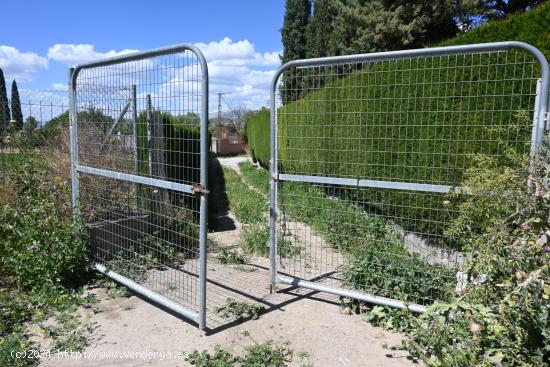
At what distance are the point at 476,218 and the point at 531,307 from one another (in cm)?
126

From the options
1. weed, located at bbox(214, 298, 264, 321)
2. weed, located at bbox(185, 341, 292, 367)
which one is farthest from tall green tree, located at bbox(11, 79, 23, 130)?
weed, located at bbox(185, 341, 292, 367)

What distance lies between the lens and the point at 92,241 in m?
4.69

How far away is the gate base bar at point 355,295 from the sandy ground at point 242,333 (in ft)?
Answer: 0.46

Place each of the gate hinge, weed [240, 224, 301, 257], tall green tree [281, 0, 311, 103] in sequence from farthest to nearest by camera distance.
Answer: tall green tree [281, 0, 311, 103] < weed [240, 224, 301, 257] < the gate hinge

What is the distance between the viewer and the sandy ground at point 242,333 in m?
3.02

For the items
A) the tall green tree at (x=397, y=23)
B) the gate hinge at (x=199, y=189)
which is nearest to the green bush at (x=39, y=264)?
the gate hinge at (x=199, y=189)

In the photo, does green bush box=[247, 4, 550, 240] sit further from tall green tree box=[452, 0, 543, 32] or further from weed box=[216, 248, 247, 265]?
tall green tree box=[452, 0, 543, 32]

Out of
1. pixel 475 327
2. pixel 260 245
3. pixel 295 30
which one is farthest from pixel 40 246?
pixel 295 30

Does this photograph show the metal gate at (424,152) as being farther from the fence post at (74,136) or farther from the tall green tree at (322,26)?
the tall green tree at (322,26)

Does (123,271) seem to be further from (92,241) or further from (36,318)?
(36,318)

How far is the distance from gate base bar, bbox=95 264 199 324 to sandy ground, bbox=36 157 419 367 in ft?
→ 0.38

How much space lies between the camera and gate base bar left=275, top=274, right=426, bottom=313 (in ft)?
11.7

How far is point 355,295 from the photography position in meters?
3.79

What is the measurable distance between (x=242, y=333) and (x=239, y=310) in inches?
14.9
